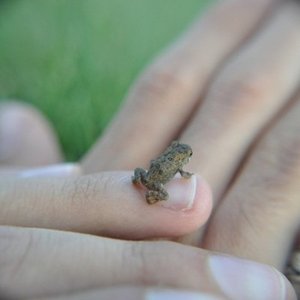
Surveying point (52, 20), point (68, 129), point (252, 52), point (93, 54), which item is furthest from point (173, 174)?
point (52, 20)

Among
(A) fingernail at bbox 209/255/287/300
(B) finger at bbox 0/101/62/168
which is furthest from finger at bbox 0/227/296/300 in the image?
(B) finger at bbox 0/101/62/168

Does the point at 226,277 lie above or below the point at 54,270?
above

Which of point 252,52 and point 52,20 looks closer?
point 252,52

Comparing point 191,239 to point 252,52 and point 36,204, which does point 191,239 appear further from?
point 252,52

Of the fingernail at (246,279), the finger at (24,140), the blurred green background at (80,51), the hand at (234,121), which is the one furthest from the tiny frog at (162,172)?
the blurred green background at (80,51)

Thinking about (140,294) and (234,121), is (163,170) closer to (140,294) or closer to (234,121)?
(234,121)

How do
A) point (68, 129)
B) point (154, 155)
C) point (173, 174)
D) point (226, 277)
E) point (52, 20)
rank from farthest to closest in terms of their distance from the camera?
1. point (52, 20)
2. point (68, 129)
3. point (154, 155)
4. point (173, 174)
5. point (226, 277)
